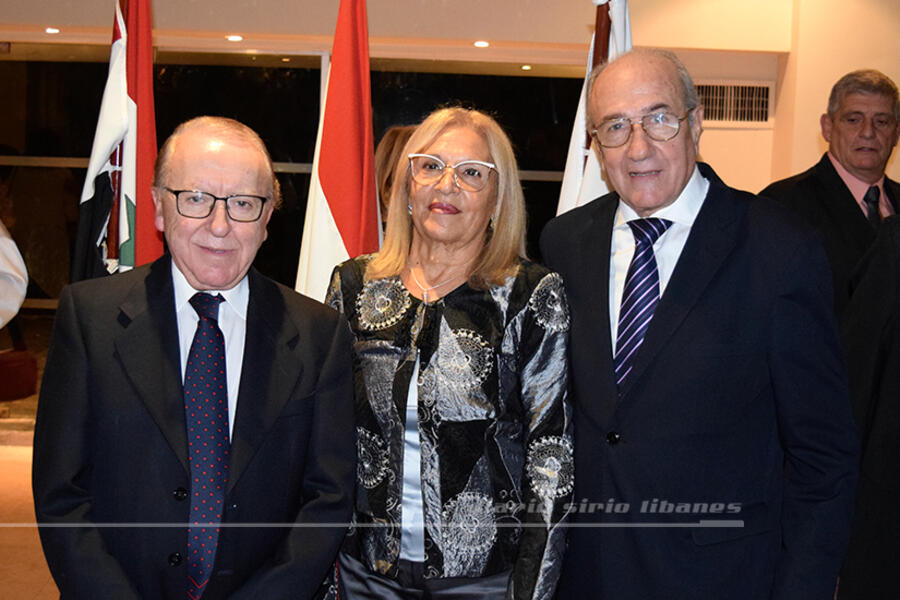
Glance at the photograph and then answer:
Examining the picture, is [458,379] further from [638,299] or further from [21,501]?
[21,501]

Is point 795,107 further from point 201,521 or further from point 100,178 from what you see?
point 201,521

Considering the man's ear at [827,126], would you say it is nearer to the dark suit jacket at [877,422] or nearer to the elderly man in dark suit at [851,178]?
the elderly man in dark suit at [851,178]

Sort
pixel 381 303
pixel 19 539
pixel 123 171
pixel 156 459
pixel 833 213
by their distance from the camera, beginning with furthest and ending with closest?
pixel 19 539 → pixel 833 213 → pixel 123 171 → pixel 381 303 → pixel 156 459

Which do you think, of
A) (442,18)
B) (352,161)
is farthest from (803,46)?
(352,161)

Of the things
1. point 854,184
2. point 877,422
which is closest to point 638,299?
point 877,422

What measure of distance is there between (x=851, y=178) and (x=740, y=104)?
70.2 inches

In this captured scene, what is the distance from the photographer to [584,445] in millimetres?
1981

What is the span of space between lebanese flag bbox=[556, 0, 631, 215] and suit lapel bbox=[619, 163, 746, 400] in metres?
0.99

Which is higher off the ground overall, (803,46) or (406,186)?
(803,46)

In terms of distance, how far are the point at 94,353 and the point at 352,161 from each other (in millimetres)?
1692

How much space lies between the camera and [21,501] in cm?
513

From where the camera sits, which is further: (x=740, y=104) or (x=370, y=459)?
(x=740, y=104)

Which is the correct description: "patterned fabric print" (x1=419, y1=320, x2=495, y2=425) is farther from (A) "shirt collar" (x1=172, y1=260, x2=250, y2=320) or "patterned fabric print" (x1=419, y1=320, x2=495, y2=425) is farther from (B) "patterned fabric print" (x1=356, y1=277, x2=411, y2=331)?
(A) "shirt collar" (x1=172, y1=260, x2=250, y2=320)

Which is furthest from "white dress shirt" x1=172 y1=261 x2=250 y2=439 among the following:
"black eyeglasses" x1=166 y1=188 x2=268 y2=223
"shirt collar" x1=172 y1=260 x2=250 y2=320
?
"black eyeglasses" x1=166 y1=188 x2=268 y2=223
